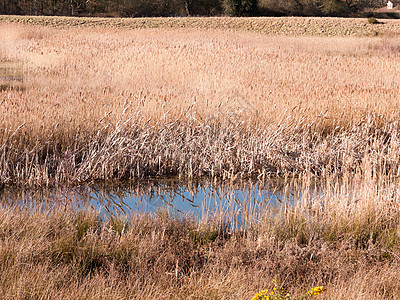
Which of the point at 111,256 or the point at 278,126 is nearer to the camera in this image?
the point at 111,256

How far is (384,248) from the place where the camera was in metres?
3.61

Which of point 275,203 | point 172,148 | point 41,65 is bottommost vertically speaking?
point 275,203

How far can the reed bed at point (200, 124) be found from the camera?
5.49 m

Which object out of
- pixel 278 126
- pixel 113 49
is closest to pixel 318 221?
pixel 278 126

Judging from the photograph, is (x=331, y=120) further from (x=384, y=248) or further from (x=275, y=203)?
(x=384, y=248)

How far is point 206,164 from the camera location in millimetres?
5664

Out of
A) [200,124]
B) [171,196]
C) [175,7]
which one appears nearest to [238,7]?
[175,7]

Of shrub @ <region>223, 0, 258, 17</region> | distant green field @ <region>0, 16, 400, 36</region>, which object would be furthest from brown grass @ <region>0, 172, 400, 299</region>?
shrub @ <region>223, 0, 258, 17</region>

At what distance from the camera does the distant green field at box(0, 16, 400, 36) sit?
97.6ft

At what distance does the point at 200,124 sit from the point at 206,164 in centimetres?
97

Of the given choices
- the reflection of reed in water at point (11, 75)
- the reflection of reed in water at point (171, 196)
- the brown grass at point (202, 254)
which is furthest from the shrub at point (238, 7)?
the brown grass at point (202, 254)

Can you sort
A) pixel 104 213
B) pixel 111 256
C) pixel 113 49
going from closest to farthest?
pixel 111 256, pixel 104 213, pixel 113 49

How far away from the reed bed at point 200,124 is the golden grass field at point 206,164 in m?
0.03

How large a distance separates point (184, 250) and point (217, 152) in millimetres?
2428
